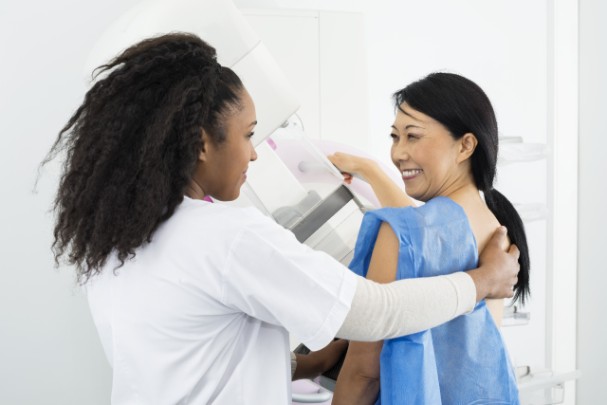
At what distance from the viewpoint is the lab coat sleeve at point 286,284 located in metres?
0.89

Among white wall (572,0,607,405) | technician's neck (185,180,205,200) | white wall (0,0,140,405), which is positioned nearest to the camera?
technician's neck (185,180,205,200)

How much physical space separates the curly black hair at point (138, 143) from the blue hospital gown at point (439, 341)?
0.35 metres

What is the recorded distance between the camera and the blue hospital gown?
1.06 meters

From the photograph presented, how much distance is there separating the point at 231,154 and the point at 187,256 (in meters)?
0.17

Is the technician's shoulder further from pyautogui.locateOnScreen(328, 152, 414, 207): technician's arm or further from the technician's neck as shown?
pyautogui.locateOnScreen(328, 152, 414, 207): technician's arm

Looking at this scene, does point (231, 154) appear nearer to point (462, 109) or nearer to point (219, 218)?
point (219, 218)

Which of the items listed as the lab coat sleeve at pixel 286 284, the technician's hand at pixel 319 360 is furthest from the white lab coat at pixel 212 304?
the technician's hand at pixel 319 360

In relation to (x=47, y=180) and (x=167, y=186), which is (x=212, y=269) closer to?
(x=167, y=186)

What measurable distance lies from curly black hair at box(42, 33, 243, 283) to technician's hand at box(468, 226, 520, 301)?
46 centimetres

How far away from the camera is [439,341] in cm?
117

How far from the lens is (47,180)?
197 centimetres

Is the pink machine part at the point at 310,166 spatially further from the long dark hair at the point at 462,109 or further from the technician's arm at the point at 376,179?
the long dark hair at the point at 462,109

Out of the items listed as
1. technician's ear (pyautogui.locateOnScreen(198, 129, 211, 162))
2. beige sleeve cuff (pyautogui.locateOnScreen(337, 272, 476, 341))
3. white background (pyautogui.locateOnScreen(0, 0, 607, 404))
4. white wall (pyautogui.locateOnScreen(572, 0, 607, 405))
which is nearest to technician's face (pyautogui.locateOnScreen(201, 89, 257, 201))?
technician's ear (pyautogui.locateOnScreen(198, 129, 211, 162))

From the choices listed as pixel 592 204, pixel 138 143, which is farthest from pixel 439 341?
pixel 592 204
